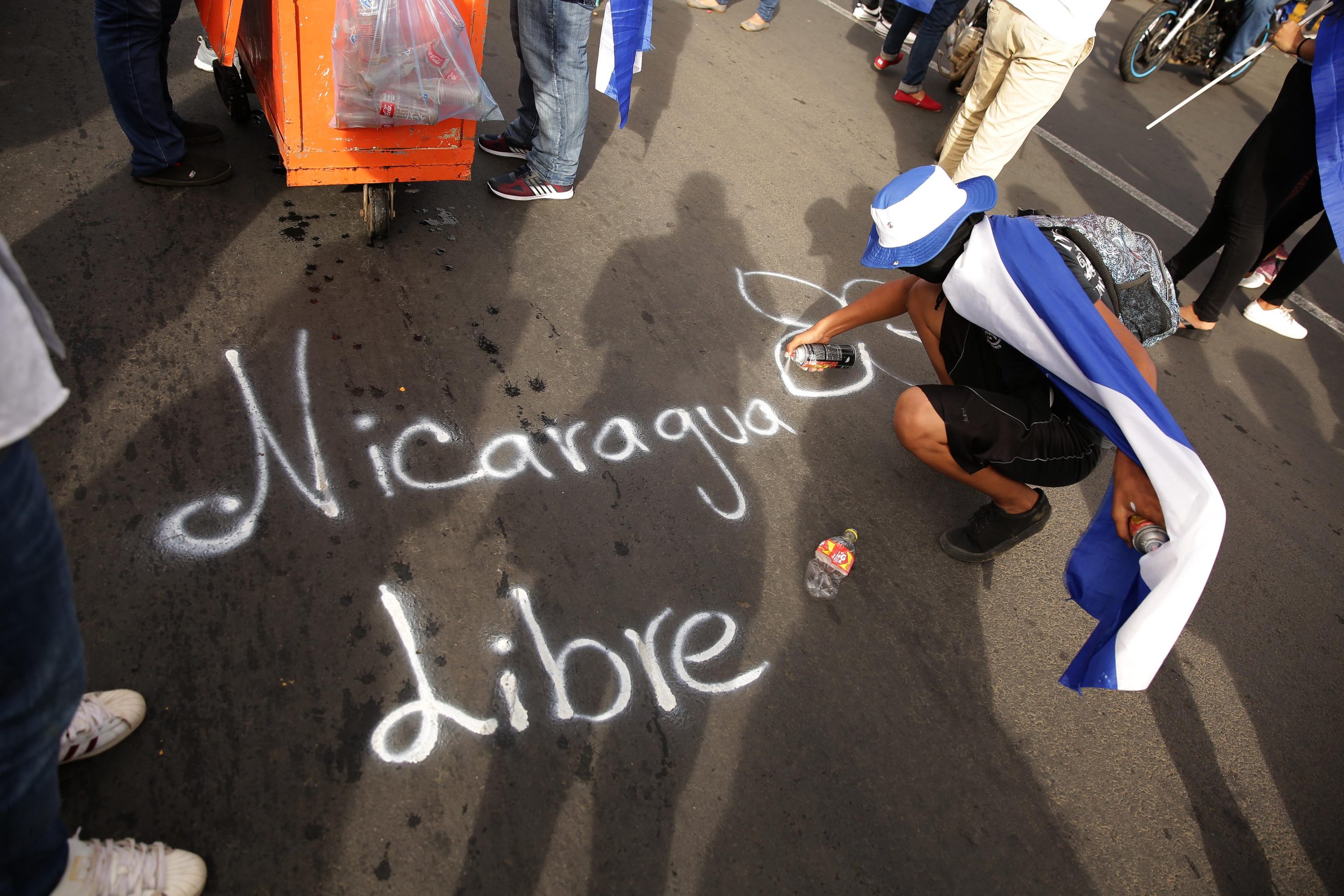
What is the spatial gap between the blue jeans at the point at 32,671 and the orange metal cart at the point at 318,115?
6.39ft

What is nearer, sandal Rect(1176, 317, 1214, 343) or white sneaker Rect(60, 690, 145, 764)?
white sneaker Rect(60, 690, 145, 764)

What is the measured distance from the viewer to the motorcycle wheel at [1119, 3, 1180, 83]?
24.5 ft

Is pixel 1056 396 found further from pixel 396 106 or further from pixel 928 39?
pixel 928 39

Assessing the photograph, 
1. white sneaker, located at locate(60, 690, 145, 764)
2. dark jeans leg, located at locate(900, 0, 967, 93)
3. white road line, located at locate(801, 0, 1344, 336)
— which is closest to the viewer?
white sneaker, located at locate(60, 690, 145, 764)

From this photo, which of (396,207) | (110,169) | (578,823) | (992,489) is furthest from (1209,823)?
(110,169)

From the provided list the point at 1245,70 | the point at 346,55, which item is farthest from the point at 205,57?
the point at 1245,70

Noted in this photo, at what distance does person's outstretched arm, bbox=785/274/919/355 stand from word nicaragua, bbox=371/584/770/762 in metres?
1.36

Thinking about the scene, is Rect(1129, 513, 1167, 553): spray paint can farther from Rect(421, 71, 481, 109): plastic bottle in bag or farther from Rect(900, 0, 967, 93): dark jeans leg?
Rect(900, 0, 967, 93): dark jeans leg

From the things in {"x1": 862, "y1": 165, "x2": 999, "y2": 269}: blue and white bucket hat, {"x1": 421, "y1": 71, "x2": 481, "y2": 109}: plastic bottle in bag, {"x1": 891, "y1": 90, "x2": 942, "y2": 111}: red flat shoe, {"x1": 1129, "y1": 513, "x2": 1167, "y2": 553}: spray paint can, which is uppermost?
{"x1": 862, "y1": 165, "x2": 999, "y2": 269}: blue and white bucket hat

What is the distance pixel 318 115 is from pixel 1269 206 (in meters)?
4.36

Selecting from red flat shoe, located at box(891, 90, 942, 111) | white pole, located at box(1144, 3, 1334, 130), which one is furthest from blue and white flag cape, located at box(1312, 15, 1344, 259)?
red flat shoe, located at box(891, 90, 942, 111)

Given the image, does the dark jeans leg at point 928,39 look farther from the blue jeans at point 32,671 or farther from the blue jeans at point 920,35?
the blue jeans at point 32,671

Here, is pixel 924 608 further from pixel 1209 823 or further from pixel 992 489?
pixel 1209 823

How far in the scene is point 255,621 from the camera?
6.53 feet
